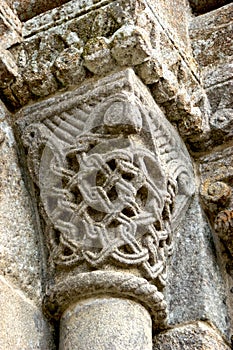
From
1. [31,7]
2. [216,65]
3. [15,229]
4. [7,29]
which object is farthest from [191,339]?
[31,7]

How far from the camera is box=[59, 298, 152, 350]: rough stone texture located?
89.4 inches

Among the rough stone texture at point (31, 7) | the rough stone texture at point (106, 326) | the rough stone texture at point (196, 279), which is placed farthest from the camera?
the rough stone texture at point (31, 7)

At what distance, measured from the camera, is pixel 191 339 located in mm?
2430

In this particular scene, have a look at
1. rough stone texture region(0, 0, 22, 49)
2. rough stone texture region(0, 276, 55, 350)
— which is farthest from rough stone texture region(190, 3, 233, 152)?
rough stone texture region(0, 276, 55, 350)

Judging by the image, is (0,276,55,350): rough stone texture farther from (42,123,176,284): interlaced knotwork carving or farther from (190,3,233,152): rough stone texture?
(190,3,233,152): rough stone texture

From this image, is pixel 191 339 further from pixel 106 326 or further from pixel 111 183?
pixel 111 183

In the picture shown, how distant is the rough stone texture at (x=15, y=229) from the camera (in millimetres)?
2473

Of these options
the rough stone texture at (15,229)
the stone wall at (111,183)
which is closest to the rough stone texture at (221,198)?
the stone wall at (111,183)

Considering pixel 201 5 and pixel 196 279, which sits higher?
pixel 201 5

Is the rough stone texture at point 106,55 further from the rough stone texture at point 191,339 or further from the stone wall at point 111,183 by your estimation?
the rough stone texture at point 191,339

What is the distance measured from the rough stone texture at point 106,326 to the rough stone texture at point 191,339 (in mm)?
94

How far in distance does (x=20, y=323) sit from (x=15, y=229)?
1.06ft

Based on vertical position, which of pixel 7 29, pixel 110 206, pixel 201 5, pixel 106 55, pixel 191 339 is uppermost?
pixel 7 29

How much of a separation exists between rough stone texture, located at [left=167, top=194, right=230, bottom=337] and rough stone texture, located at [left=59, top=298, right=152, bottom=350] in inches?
6.4
